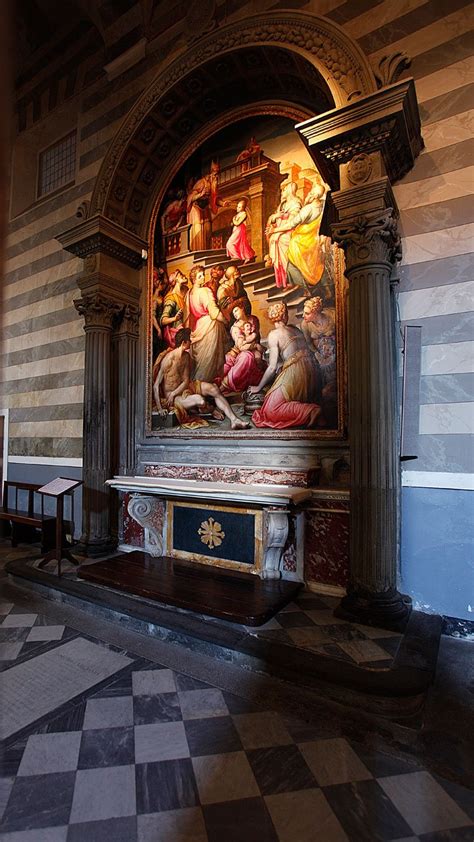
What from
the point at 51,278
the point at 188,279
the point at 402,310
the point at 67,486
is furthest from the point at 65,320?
the point at 402,310

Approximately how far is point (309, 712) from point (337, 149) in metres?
4.23

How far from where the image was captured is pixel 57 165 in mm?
6930

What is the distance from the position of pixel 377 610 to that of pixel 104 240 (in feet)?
16.6

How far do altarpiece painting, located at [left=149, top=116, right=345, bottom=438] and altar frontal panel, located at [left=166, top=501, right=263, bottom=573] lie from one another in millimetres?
928

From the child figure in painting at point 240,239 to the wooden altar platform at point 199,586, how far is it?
349cm

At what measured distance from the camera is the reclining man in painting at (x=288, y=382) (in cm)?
431

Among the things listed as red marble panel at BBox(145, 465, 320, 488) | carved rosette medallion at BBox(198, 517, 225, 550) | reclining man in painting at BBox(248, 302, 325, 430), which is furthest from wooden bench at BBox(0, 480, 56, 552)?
reclining man in painting at BBox(248, 302, 325, 430)

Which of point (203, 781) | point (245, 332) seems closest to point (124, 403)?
point (245, 332)

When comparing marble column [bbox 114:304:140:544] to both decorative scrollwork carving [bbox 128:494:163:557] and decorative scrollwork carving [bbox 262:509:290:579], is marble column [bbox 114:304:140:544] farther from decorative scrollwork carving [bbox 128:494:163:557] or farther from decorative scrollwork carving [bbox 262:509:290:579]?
decorative scrollwork carving [bbox 262:509:290:579]

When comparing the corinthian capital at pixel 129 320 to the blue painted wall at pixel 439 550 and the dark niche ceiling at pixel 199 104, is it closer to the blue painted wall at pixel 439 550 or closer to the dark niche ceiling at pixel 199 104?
the dark niche ceiling at pixel 199 104

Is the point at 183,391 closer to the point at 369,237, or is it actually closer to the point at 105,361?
the point at 105,361

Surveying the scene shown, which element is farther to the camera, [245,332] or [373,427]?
[245,332]

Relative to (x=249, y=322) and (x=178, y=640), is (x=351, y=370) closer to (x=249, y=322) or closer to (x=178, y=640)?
(x=249, y=322)

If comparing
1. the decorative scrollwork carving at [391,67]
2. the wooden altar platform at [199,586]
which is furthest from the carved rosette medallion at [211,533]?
the decorative scrollwork carving at [391,67]
